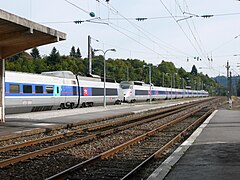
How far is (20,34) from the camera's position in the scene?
1608 centimetres

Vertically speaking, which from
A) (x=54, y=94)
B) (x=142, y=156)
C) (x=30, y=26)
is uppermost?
(x=30, y=26)

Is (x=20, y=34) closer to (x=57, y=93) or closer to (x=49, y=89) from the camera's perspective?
(x=49, y=89)

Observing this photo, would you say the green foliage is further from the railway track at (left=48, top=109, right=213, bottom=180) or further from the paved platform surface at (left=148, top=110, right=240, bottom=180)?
the paved platform surface at (left=148, top=110, right=240, bottom=180)

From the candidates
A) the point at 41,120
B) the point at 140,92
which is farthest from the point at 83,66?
the point at 41,120

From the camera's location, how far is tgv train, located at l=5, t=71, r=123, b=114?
84.2 ft

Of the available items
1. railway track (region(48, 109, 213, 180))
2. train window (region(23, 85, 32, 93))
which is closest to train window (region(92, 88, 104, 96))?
train window (region(23, 85, 32, 93))

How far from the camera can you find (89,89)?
40875 millimetres

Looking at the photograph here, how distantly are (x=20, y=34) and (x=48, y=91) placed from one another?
48.4 feet

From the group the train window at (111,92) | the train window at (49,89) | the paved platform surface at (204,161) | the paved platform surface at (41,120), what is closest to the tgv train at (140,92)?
the train window at (111,92)

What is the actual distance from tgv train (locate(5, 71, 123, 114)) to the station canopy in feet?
20.2

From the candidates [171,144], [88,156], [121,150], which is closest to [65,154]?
[88,156]

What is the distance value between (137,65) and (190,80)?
3466cm

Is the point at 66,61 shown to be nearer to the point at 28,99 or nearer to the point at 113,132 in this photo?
the point at 28,99

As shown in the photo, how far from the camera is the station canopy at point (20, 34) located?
14.5 metres
